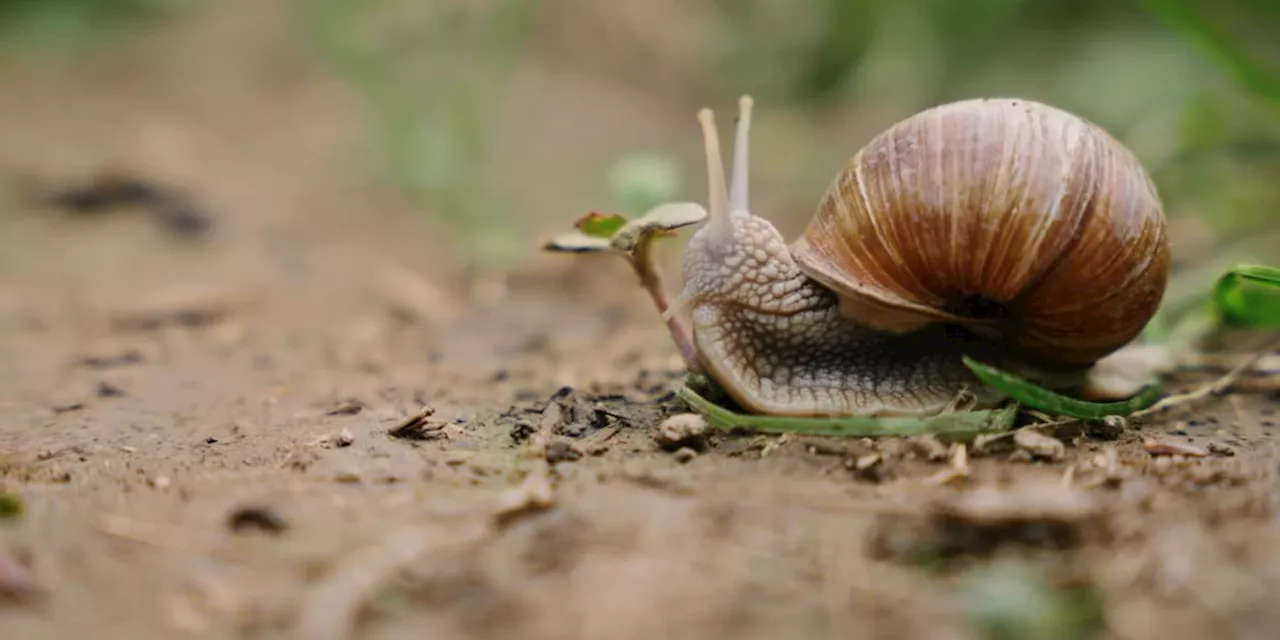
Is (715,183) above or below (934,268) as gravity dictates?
above

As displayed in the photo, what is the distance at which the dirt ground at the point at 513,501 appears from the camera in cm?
147

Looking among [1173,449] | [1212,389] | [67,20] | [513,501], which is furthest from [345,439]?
[67,20]

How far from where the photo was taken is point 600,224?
257 centimetres

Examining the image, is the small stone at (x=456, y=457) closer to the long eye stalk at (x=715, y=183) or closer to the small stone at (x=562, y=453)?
the small stone at (x=562, y=453)

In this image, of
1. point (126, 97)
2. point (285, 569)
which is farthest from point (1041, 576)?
point (126, 97)

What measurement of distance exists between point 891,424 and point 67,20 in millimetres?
8423

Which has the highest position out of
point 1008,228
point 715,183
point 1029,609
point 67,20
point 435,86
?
point 67,20

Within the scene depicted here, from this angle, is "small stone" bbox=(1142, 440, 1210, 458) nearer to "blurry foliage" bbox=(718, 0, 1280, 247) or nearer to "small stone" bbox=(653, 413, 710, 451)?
"small stone" bbox=(653, 413, 710, 451)

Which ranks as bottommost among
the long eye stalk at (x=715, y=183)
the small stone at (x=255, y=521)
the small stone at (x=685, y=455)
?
the small stone at (x=255, y=521)

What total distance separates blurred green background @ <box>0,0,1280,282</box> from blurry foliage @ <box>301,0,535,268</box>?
12 mm

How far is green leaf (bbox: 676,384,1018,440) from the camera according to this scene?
2.19m

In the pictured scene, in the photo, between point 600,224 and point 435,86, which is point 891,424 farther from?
point 435,86

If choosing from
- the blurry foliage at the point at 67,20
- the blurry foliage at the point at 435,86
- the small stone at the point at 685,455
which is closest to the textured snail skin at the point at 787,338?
the small stone at the point at 685,455

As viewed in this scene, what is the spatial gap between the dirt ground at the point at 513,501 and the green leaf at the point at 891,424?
47mm
